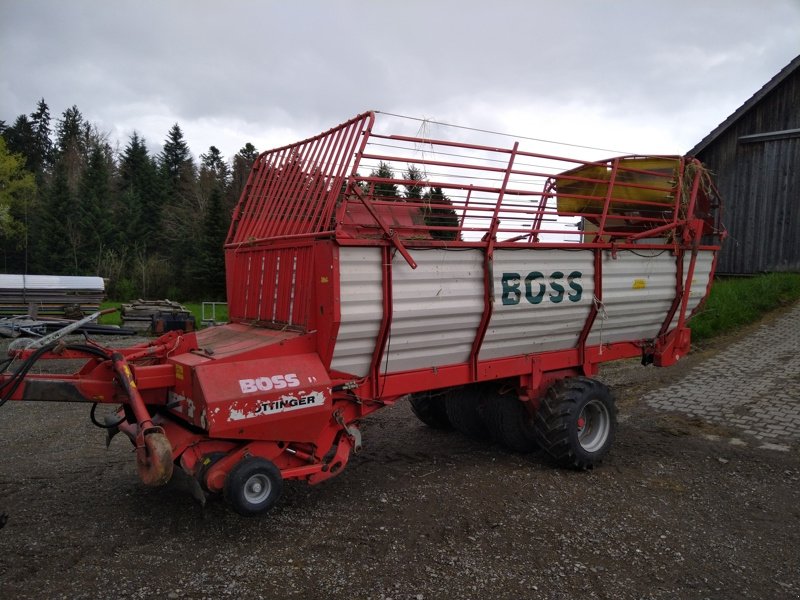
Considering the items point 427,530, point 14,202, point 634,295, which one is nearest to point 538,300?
point 634,295

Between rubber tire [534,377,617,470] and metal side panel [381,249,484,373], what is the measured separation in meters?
1.05

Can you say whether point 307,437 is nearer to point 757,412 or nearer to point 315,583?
point 315,583

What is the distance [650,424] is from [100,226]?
3604 centimetres

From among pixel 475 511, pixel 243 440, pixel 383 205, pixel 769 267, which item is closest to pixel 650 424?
pixel 475 511

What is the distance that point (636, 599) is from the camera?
3.47 meters

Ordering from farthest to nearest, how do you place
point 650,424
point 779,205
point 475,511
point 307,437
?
1. point 779,205
2. point 650,424
3. point 475,511
4. point 307,437

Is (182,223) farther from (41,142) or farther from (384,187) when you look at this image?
(384,187)

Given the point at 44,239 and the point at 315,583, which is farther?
the point at 44,239

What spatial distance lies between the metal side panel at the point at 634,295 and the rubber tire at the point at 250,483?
3296 mm

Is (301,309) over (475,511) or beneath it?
over

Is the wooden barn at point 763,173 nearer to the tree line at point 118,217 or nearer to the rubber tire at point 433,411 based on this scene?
the rubber tire at point 433,411

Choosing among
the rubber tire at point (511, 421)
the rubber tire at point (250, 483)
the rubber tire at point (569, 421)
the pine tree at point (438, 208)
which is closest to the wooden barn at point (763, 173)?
the rubber tire at point (569, 421)

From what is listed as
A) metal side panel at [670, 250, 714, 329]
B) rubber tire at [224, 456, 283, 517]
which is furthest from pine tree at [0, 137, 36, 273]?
metal side panel at [670, 250, 714, 329]

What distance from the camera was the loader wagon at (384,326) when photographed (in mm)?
3979
